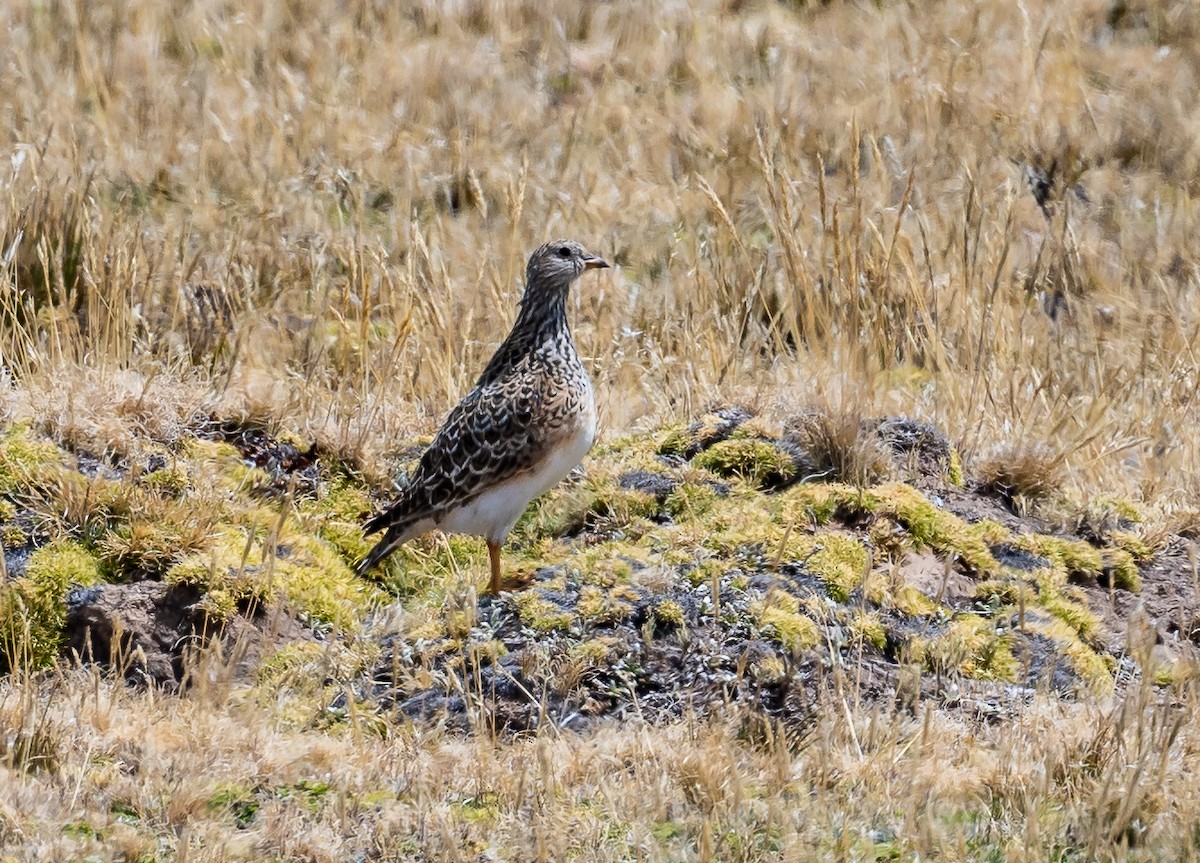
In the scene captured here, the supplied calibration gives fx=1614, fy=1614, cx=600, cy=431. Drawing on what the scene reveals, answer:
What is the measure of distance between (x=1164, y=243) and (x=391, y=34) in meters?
6.71

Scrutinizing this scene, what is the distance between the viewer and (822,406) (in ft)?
22.1

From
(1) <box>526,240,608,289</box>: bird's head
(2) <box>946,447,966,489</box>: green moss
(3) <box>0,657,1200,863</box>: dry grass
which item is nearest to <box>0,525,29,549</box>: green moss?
(3) <box>0,657,1200,863</box>: dry grass

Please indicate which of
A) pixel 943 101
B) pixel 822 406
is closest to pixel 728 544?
pixel 822 406

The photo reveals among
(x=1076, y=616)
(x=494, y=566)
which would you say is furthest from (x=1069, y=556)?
(x=494, y=566)

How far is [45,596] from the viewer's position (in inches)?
234

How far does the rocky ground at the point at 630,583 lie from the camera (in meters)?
5.57

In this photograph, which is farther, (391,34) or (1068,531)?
(391,34)

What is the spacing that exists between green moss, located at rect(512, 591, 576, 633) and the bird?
218 millimetres

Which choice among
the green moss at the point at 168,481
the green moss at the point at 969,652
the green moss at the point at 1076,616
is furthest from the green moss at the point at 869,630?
the green moss at the point at 168,481

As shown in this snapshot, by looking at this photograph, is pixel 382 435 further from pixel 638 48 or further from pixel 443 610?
pixel 638 48

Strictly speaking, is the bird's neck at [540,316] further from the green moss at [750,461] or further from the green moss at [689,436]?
the green moss at [750,461]

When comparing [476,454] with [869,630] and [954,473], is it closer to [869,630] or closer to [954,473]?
[869,630]

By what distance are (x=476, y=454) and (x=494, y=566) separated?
0.47 metres

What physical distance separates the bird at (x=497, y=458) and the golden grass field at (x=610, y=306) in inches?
10.0
